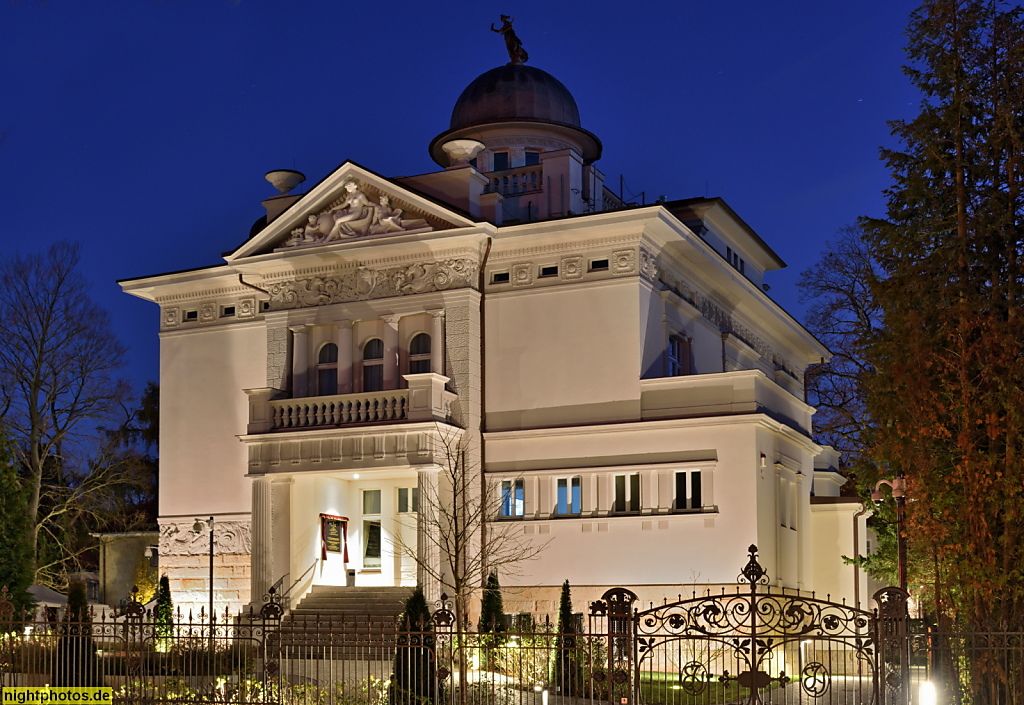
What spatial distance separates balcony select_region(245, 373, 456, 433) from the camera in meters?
31.1

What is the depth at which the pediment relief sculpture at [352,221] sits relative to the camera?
33.0m

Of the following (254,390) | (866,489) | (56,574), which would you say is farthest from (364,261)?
(56,574)

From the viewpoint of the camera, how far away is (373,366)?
33.8 m

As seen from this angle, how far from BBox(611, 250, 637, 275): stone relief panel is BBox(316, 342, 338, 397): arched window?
7871 millimetres

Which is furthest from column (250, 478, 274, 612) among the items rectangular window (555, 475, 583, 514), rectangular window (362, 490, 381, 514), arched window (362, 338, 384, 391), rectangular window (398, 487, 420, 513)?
rectangular window (555, 475, 583, 514)

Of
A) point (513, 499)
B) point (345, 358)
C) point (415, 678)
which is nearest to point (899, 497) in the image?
point (415, 678)

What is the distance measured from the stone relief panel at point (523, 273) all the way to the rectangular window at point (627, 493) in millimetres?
5232

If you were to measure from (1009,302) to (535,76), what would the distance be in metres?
24.2

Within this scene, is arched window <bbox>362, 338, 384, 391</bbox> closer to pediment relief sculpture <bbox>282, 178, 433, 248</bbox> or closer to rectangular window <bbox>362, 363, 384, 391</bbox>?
rectangular window <bbox>362, 363, 384, 391</bbox>

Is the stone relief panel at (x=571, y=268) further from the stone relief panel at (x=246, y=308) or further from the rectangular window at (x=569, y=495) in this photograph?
the stone relief panel at (x=246, y=308)

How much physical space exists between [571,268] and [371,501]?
855 cm

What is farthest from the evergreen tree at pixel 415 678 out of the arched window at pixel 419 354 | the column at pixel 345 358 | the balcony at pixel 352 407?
the column at pixel 345 358

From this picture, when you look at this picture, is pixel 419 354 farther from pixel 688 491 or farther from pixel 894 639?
pixel 894 639

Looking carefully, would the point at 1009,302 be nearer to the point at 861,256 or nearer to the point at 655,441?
the point at 655,441
